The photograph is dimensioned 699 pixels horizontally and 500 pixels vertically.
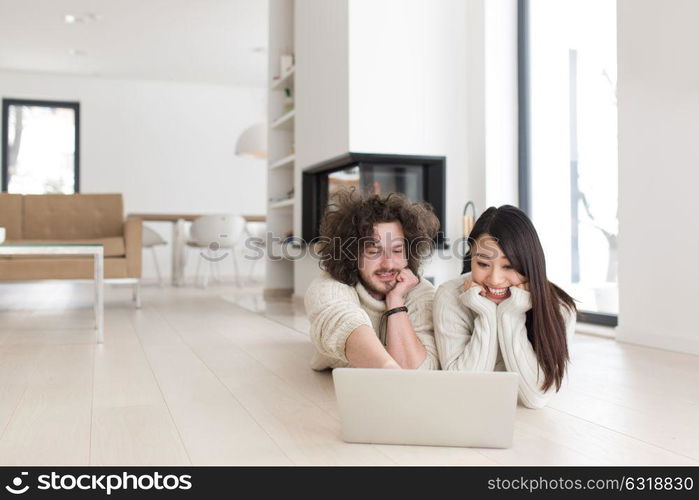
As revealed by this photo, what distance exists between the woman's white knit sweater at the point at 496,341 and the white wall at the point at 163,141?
24.1ft

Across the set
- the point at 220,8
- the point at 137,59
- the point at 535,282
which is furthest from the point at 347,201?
the point at 137,59

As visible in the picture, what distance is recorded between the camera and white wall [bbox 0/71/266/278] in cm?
863

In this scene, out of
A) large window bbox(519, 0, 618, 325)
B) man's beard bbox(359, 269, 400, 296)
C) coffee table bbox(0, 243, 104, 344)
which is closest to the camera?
man's beard bbox(359, 269, 400, 296)

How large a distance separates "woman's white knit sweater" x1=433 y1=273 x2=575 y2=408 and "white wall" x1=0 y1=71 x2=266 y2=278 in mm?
7357

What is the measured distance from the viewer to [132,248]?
4.31 m

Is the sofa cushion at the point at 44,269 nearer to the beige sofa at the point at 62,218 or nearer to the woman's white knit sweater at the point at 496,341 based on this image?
the beige sofa at the point at 62,218

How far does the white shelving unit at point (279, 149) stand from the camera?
5777 millimetres

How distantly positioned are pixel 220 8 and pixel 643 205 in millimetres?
4504

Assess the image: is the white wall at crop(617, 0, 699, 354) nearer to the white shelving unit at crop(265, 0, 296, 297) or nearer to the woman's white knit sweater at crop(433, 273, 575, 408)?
the woman's white knit sweater at crop(433, 273, 575, 408)

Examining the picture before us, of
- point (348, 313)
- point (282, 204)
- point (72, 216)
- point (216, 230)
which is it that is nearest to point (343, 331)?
point (348, 313)

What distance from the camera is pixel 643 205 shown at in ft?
9.52

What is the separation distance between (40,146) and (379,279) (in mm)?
7863

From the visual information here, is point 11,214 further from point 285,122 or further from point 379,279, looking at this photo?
point 379,279

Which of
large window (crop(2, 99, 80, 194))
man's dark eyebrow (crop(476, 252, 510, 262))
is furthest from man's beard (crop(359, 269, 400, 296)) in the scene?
large window (crop(2, 99, 80, 194))
